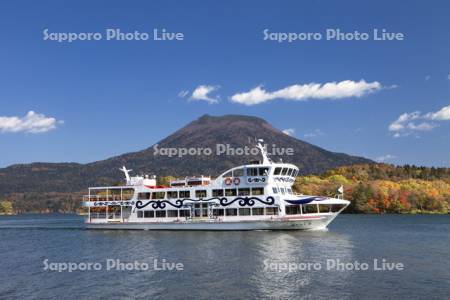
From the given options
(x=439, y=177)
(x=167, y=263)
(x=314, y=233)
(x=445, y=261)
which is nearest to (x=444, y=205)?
(x=439, y=177)

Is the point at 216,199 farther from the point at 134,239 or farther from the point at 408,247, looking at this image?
the point at 408,247

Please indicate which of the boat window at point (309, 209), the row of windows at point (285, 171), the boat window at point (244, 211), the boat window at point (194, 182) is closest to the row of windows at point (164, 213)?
the boat window at point (194, 182)

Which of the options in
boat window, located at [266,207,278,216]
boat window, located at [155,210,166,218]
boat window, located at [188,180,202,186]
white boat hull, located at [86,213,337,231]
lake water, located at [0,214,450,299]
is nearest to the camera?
lake water, located at [0,214,450,299]

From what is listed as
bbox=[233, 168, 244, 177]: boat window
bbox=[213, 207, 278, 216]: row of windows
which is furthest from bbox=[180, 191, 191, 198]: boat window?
bbox=[233, 168, 244, 177]: boat window

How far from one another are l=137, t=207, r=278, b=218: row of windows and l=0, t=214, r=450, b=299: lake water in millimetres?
2349

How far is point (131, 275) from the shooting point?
27188 millimetres

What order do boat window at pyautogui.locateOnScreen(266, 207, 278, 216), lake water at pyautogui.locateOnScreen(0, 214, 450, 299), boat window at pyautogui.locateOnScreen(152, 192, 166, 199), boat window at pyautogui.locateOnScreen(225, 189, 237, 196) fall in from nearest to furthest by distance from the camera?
A: lake water at pyautogui.locateOnScreen(0, 214, 450, 299), boat window at pyautogui.locateOnScreen(266, 207, 278, 216), boat window at pyautogui.locateOnScreen(225, 189, 237, 196), boat window at pyautogui.locateOnScreen(152, 192, 166, 199)

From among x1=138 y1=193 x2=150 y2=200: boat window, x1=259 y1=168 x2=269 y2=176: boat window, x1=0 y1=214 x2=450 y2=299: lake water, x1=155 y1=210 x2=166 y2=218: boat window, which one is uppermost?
x1=259 y1=168 x2=269 y2=176: boat window

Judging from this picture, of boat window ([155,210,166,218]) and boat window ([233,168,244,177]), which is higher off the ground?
boat window ([233,168,244,177])

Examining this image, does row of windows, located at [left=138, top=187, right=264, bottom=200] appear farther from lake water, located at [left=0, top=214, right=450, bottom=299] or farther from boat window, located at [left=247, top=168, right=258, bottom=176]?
lake water, located at [left=0, top=214, right=450, bottom=299]

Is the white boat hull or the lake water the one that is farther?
the white boat hull

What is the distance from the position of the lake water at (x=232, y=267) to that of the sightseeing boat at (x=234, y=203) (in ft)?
6.35

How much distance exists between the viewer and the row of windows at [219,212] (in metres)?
46.6

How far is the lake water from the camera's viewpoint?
2320 cm
